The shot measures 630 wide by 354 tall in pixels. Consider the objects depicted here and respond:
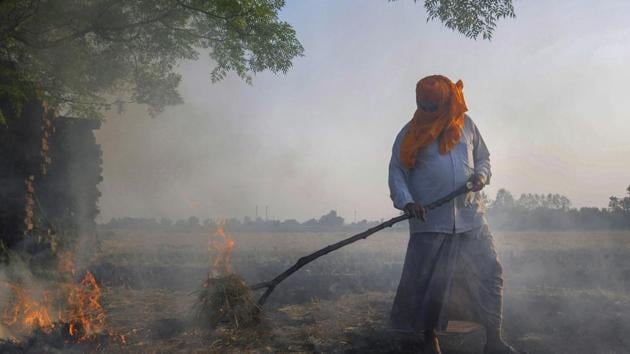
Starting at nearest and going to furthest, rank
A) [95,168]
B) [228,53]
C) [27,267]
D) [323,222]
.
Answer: [27,267] < [228,53] < [95,168] < [323,222]

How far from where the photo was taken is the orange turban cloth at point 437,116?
4703 millimetres

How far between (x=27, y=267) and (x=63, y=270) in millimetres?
1043

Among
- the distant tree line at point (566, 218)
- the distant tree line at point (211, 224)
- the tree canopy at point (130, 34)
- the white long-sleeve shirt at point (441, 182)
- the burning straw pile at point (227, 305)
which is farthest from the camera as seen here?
the distant tree line at point (211, 224)

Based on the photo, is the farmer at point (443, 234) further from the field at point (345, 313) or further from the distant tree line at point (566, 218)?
the distant tree line at point (566, 218)

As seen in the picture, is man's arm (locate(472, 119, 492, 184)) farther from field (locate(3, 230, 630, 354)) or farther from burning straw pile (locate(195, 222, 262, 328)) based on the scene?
burning straw pile (locate(195, 222, 262, 328))

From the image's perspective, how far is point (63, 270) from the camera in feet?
33.1

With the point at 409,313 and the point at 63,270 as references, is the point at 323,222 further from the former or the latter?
→ the point at 409,313

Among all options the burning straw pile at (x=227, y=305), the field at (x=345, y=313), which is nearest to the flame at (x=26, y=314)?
the field at (x=345, y=313)

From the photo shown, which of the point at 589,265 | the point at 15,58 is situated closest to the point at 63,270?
the point at 15,58

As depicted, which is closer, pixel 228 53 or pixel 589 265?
pixel 228 53

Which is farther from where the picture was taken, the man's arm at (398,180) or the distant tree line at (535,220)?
the distant tree line at (535,220)

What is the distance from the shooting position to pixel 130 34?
9523 mm

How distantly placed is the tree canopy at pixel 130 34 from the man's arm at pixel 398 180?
3877mm

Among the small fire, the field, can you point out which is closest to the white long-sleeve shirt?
the field
